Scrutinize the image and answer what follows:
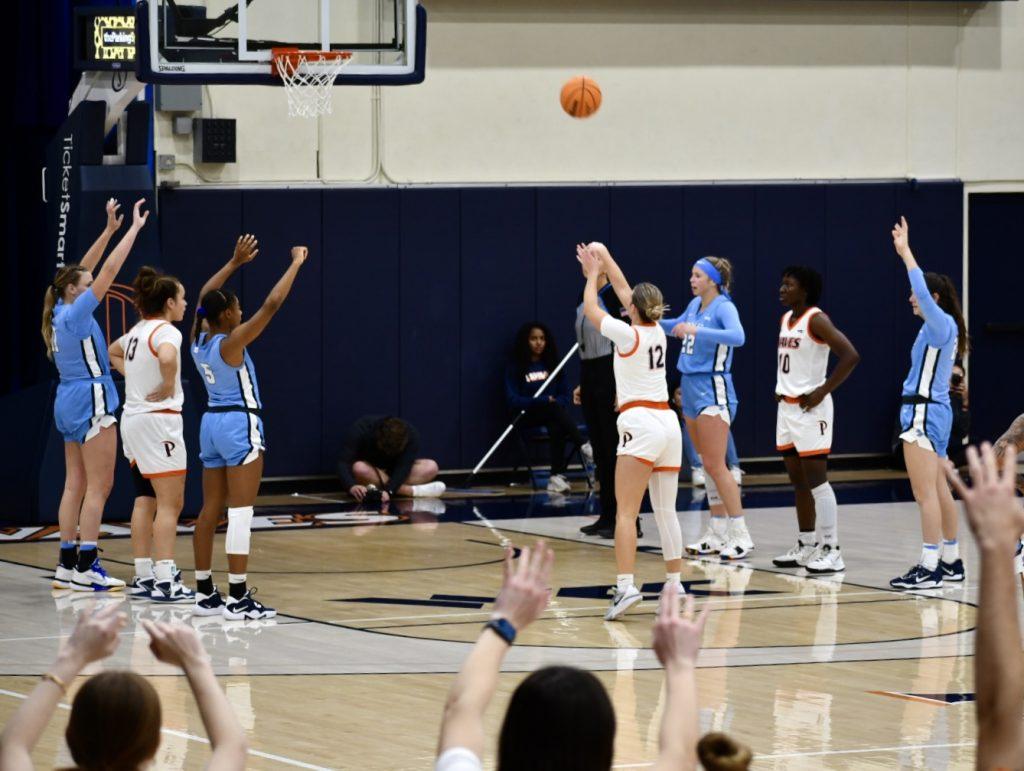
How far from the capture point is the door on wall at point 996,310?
1816 cm

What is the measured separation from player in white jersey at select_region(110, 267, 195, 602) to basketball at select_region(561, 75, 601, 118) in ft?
16.4

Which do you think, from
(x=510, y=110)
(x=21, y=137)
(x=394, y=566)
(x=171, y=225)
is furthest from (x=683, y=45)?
(x=394, y=566)

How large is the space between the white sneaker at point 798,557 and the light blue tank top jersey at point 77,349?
179 inches

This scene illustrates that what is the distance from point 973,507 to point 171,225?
43.3 feet

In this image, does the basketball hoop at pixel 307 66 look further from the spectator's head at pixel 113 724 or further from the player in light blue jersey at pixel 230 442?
the spectator's head at pixel 113 724

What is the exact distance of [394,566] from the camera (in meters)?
11.4

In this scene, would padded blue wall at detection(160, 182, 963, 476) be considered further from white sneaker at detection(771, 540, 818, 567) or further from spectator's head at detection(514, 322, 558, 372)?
white sneaker at detection(771, 540, 818, 567)

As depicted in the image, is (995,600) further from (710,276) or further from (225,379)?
(710,276)

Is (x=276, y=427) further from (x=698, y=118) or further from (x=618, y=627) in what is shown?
(x=618, y=627)

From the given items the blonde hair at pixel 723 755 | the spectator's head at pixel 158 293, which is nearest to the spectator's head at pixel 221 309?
the spectator's head at pixel 158 293

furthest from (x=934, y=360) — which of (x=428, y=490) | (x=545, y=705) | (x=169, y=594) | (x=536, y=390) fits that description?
(x=545, y=705)

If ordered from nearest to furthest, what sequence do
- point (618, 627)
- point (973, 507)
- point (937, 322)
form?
point (973, 507)
point (618, 627)
point (937, 322)

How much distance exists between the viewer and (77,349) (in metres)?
10.6

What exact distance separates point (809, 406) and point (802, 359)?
33 cm
